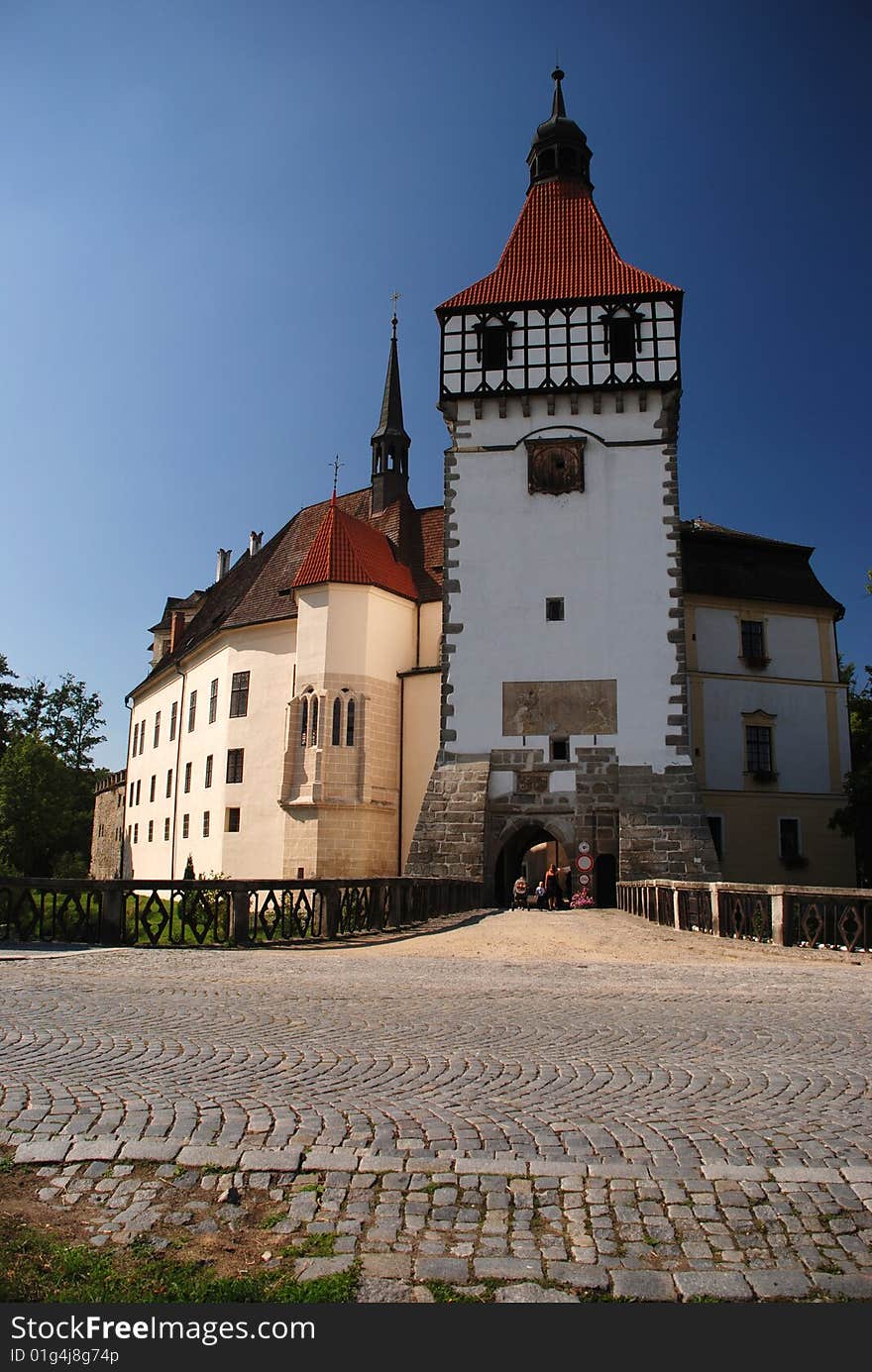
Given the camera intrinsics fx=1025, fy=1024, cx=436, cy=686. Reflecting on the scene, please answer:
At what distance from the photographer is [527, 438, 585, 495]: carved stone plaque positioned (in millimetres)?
28922

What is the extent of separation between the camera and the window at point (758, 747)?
33.5 metres

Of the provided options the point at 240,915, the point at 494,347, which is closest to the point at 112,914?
the point at 240,915

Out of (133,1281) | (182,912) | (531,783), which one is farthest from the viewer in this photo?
(531,783)

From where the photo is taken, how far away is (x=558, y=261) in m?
31.4

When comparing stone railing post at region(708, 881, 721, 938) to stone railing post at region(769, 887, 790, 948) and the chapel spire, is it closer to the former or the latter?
stone railing post at region(769, 887, 790, 948)

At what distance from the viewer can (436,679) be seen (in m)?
32.5

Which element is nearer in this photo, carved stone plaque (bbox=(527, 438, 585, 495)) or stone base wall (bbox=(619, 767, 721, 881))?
stone base wall (bbox=(619, 767, 721, 881))

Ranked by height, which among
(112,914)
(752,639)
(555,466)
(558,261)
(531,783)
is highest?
(558,261)

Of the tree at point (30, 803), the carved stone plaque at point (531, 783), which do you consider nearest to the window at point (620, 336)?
the carved stone plaque at point (531, 783)

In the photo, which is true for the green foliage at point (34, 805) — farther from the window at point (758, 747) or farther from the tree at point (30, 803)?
the window at point (758, 747)

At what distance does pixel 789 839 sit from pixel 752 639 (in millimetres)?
6775

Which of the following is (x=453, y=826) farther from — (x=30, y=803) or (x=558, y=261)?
(x=30, y=803)

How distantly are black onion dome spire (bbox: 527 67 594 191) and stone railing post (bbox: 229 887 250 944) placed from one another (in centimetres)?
2839

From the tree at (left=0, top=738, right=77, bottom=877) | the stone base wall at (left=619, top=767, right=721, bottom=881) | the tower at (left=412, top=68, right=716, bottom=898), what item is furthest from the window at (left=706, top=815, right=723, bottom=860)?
the tree at (left=0, top=738, right=77, bottom=877)
